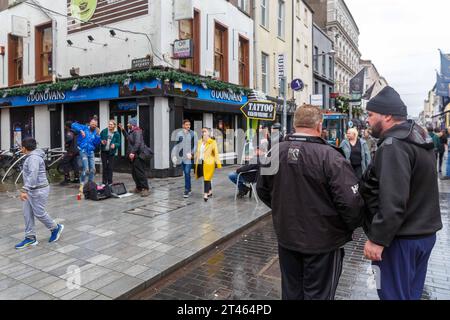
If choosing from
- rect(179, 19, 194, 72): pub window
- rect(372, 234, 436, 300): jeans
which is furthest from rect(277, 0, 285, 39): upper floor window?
rect(372, 234, 436, 300): jeans

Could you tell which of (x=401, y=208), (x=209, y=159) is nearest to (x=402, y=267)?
(x=401, y=208)

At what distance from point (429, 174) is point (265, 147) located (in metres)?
6.47

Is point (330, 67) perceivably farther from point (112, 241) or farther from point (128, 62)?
point (112, 241)

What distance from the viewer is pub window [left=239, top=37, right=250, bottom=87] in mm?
17391

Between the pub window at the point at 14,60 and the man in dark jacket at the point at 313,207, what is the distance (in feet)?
60.5

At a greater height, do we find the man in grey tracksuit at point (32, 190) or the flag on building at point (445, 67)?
the flag on building at point (445, 67)

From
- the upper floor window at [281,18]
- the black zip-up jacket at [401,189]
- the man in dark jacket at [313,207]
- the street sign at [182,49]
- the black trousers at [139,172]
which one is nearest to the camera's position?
the black zip-up jacket at [401,189]

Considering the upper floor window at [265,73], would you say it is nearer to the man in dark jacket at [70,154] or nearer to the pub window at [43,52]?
the pub window at [43,52]

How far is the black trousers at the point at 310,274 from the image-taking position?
2717 millimetres

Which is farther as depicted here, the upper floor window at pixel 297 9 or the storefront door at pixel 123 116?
the upper floor window at pixel 297 9

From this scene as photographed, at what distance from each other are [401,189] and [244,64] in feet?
52.0

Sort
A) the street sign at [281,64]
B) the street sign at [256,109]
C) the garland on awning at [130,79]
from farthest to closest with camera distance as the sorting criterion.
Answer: the street sign at [281,64]
the garland on awning at [130,79]
the street sign at [256,109]

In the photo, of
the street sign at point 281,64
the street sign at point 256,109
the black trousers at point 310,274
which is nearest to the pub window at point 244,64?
the street sign at point 281,64

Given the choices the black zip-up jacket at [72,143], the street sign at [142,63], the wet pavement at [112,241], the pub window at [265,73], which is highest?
the pub window at [265,73]
